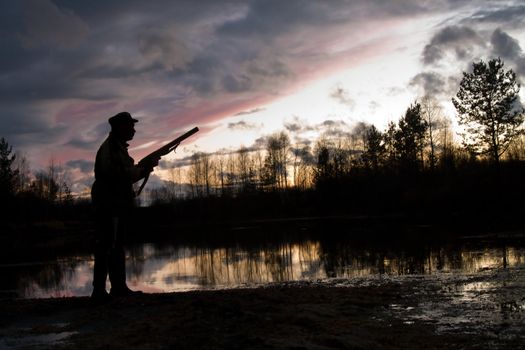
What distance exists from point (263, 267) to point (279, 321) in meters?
12.6

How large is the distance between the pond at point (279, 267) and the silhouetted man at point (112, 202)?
521 centimetres

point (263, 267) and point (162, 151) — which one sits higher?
point (162, 151)

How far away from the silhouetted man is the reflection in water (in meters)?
5.44

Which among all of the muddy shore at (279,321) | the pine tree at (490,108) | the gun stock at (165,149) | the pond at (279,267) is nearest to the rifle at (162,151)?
the gun stock at (165,149)

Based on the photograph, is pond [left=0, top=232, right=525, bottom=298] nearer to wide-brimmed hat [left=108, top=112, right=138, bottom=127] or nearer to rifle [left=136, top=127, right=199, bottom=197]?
rifle [left=136, top=127, right=199, bottom=197]

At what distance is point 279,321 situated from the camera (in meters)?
6.00

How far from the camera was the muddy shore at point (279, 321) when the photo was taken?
5.20 metres

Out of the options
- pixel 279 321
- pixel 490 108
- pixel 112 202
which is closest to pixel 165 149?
pixel 112 202

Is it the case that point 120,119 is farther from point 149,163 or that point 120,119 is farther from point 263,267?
point 263,267

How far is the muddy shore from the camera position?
5203mm

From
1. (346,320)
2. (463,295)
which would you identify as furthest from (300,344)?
(463,295)

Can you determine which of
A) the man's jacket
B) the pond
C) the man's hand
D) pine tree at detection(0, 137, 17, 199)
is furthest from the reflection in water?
pine tree at detection(0, 137, 17, 199)

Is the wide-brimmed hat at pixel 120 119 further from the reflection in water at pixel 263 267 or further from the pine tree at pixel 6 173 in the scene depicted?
the pine tree at pixel 6 173

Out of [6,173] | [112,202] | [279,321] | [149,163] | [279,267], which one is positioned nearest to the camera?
[279,321]
